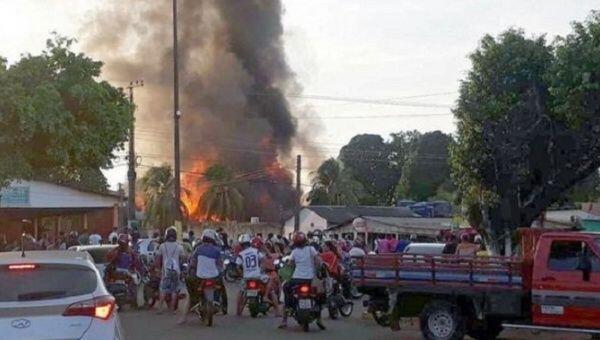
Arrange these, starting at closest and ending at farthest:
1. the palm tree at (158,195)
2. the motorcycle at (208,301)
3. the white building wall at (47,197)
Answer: the motorcycle at (208,301)
the white building wall at (47,197)
the palm tree at (158,195)

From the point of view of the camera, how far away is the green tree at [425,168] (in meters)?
79.0

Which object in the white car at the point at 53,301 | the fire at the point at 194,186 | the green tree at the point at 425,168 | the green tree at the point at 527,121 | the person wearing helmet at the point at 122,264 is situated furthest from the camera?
the green tree at the point at 425,168

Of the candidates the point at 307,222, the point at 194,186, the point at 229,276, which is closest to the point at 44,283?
the point at 229,276

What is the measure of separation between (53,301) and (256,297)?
10.6 m

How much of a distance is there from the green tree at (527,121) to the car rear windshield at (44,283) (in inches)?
605

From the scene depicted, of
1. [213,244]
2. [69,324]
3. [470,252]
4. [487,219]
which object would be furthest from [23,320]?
[487,219]

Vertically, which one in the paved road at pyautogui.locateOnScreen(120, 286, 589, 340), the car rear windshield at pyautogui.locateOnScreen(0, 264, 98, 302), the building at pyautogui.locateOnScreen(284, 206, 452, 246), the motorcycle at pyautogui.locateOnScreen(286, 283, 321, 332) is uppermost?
the building at pyautogui.locateOnScreen(284, 206, 452, 246)

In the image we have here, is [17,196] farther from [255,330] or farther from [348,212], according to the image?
[348,212]

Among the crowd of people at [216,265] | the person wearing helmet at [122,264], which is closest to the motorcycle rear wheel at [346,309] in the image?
the crowd of people at [216,265]

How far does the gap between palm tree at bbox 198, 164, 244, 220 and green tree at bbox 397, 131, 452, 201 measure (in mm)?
20521

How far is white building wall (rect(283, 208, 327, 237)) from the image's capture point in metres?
66.4

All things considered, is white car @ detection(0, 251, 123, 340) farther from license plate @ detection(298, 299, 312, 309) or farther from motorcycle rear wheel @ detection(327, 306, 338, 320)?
motorcycle rear wheel @ detection(327, 306, 338, 320)

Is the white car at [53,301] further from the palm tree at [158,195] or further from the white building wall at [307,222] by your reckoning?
the white building wall at [307,222]

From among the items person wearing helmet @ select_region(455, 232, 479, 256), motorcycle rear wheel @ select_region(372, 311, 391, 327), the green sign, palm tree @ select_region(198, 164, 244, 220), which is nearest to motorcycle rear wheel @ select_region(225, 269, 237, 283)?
person wearing helmet @ select_region(455, 232, 479, 256)
